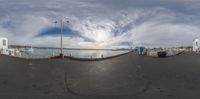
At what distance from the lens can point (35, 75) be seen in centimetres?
691

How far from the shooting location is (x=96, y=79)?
6.81m

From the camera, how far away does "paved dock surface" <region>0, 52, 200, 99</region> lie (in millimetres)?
6055

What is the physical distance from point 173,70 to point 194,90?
63.3 inches

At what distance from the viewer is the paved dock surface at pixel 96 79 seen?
6055 mm

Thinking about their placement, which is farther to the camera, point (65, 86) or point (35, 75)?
point (35, 75)

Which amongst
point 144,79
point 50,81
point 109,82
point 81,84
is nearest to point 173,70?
point 144,79

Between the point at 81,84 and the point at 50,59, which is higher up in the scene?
the point at 50,59

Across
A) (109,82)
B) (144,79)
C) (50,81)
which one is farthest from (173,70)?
(50,81)

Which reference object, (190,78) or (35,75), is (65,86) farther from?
(190,78)

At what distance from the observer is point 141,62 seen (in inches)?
337

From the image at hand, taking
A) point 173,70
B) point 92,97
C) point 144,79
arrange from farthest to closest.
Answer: point 173,70 → point 144,79 → point 92,97

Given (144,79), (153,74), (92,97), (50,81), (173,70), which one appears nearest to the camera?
(92,97)

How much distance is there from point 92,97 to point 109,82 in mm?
950

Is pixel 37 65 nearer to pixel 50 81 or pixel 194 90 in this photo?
pixel 50 81
